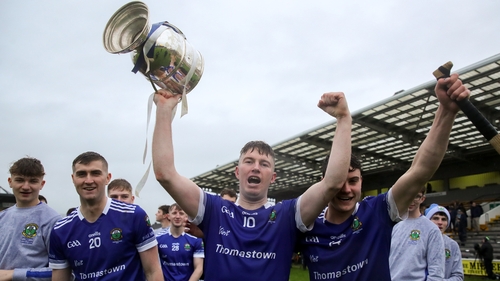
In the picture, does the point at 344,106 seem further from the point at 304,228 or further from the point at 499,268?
the point at 499,268

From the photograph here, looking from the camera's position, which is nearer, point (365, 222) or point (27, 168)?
point (365, 222)

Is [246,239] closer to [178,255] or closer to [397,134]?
[178,255]

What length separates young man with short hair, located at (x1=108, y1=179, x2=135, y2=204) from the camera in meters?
5.48

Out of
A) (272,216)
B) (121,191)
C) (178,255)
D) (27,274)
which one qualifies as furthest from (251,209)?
(178,255)

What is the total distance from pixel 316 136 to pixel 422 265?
21.0 m

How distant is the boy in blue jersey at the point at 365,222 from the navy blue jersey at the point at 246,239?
0.67 ft

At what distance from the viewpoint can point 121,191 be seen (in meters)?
5.50

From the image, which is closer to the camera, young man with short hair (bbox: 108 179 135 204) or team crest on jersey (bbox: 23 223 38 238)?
team crest on jersey (bbox: 23 223 38 238)

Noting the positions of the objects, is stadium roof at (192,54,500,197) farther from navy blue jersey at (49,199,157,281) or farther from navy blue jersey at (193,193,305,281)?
navy blue jersey at (49,199,157,281)

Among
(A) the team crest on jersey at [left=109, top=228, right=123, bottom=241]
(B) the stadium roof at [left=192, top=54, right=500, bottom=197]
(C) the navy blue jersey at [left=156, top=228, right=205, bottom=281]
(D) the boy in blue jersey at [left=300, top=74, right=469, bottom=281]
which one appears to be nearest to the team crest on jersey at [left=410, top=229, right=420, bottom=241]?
(D) the boy in blue jersey at [left=300, top=74, right=469, bottom=281]

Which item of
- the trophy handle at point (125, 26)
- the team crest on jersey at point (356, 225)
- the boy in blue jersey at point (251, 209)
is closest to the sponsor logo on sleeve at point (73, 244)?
the boy in blue jersey at point (251, 209)

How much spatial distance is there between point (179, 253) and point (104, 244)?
3.14 m

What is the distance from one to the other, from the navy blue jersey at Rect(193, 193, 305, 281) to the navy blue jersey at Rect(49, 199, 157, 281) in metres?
0.95

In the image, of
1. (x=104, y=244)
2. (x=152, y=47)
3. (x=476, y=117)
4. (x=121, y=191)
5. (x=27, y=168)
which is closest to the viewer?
(x=476, y=117)
